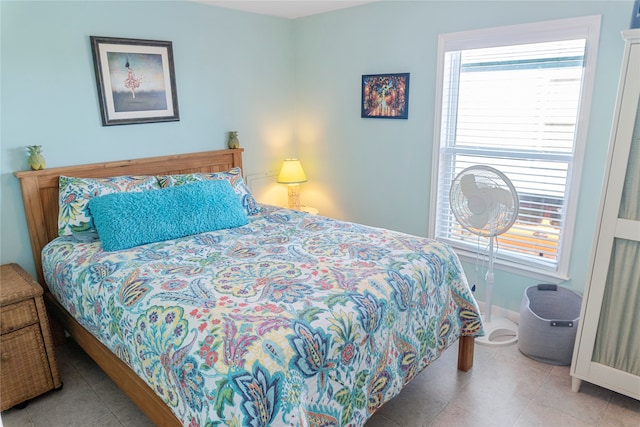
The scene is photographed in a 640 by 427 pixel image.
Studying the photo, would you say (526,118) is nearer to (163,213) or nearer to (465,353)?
(465,353)

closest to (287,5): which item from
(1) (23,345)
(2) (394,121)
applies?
(2) (394,121)

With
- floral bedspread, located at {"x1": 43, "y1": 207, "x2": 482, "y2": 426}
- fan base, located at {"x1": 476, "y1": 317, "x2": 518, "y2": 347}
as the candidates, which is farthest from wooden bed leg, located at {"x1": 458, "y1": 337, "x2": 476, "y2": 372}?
fan base, located at {"x1": 476, "y1": 317, "x2": 518, "y2": 347}

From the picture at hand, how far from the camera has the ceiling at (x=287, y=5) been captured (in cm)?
324

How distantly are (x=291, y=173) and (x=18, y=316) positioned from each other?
7.62 feet

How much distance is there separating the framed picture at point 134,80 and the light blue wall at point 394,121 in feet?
4.30

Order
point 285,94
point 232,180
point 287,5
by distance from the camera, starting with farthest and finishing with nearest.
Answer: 1. point 285,94
2. point 287,5
3. point 232,180

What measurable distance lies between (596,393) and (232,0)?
11.3ft

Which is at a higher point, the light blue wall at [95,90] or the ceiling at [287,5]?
the ceiling at [287,5]

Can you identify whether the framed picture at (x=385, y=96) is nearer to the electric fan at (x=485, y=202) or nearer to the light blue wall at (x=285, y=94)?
the light blue wall at (x=285, y=94)

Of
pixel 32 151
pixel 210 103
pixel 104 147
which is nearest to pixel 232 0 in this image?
pixel 210 103

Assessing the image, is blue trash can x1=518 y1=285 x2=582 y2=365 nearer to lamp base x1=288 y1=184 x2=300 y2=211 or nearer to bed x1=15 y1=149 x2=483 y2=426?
bed x1=15 y1=149 x2=483 y2=426

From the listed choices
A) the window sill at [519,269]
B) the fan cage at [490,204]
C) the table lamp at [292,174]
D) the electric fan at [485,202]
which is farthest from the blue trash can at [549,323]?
the table lamp at [292,174]

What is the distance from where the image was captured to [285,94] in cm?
397

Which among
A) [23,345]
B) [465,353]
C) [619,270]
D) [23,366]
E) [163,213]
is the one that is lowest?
[465,353]
